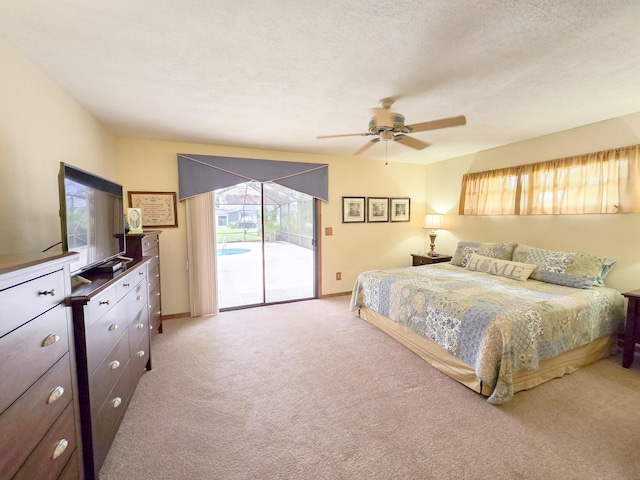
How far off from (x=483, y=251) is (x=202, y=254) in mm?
3873

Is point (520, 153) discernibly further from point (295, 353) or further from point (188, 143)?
point (188, 143)

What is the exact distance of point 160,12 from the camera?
4.53 feet

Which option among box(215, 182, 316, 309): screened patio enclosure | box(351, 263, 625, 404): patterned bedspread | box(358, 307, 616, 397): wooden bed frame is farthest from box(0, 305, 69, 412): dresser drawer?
box(215, 182, 316, 309): screened patio enclosure

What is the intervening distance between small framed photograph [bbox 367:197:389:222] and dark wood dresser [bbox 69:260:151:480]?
366 centimetres

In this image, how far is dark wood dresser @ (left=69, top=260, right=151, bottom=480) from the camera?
127 centimetres

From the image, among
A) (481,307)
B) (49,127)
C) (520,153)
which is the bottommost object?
(481,307)

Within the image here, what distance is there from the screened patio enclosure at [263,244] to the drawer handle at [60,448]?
9.85ft

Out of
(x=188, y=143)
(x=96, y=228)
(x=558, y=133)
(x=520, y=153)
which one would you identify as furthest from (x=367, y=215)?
(x=96, y=228)

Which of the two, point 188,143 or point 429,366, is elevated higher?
point 188,143

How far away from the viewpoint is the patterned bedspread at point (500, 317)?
6.51ft

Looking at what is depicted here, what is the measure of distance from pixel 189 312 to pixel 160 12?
3.44 m

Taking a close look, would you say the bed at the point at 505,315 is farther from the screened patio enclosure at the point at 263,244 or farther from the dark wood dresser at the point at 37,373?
the dark wood dresser at the point at 37,373

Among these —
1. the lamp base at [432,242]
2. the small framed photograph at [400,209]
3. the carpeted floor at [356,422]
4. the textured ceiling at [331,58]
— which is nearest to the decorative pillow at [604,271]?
the carpeted floor at [356,422]

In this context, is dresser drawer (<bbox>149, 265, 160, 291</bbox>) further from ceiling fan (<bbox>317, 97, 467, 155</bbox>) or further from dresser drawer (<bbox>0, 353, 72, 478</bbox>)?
ceiling fan (<bbox>317, 97, 467, 155</bbox>)
